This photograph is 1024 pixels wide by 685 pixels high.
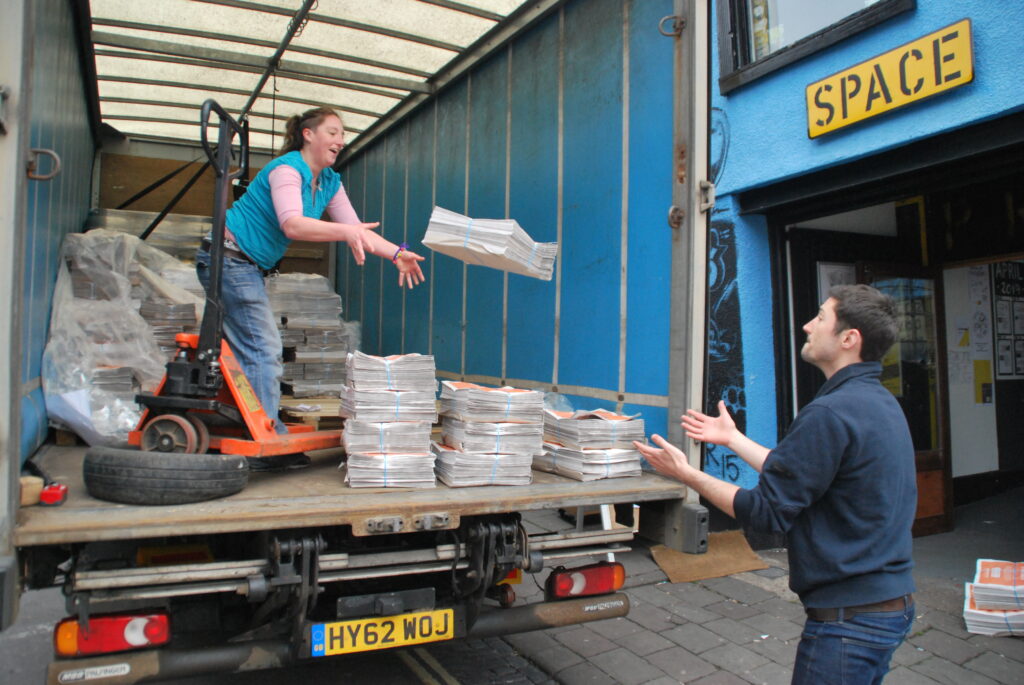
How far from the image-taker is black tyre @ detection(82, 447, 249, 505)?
2.32 metres

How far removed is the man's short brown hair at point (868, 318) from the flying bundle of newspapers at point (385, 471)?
1595 mm

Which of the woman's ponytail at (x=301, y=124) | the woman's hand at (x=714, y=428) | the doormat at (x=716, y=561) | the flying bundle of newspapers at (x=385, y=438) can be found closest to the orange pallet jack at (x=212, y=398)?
the flying bundle of newspapers at (x=385, y=438)

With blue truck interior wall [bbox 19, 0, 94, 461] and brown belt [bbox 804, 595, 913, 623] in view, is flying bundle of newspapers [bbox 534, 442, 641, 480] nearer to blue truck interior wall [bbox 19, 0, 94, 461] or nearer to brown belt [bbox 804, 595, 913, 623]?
brown belt [bbox 804, 595, 913, 623]

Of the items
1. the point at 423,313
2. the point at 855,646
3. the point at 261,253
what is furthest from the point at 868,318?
the point at 423,313

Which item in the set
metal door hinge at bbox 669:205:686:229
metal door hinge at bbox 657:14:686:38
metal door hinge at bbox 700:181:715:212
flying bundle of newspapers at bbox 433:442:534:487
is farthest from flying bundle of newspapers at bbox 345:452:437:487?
metal door hinge at bbox 657:14:686:38

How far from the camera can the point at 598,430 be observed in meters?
3.13

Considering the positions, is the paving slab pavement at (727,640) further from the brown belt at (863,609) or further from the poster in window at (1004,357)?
the poster in window at (1004,357)

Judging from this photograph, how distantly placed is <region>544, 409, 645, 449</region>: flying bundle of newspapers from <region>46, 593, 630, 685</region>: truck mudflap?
664 mm

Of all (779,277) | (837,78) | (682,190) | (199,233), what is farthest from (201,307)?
(837,78)

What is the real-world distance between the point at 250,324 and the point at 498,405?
3.90 ft

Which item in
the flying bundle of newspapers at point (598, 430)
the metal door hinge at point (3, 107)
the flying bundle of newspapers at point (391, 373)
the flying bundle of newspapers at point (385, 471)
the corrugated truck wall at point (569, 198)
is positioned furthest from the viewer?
the corrugated truck wall at point (569, 198)

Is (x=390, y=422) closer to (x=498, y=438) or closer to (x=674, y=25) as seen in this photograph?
(x=498, y=438)

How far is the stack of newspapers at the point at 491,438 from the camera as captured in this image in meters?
2.95

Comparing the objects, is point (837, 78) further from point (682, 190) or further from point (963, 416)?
point (963, 416)
